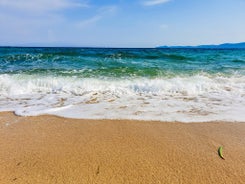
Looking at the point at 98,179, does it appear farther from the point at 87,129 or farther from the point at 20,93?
the point at 20,93

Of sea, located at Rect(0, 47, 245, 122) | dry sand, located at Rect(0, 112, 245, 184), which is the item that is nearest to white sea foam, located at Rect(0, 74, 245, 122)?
sea, located at Rect(0, 47, 245, 122)

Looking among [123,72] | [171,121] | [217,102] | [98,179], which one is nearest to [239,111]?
[217,102]

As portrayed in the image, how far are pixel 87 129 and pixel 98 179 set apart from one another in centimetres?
123

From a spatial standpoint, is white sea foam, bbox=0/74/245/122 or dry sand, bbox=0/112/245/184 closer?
dry sand, bbox=0/112/245/184

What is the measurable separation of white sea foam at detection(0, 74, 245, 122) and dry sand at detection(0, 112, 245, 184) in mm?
Result: 402

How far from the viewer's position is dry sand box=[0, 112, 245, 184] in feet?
6.99

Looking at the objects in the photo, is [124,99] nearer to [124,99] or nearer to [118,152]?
[124,99]

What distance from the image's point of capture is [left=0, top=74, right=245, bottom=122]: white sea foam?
3912mm

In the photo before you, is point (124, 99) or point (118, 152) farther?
point (124, 99)

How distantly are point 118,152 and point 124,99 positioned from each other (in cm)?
246

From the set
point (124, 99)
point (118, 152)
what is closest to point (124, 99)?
point (124, 99)

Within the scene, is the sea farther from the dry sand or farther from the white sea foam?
the dry sand

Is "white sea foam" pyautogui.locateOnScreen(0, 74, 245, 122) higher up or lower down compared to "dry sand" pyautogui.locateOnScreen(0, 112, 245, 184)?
higher up

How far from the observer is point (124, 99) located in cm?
496
